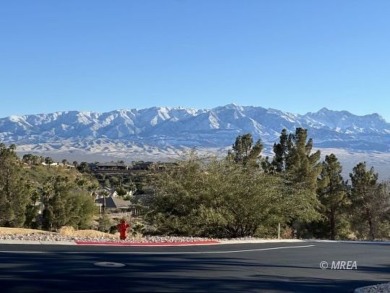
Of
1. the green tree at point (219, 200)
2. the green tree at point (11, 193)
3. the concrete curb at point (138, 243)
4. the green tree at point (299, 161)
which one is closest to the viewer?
the concrete curb at point (138, 243)

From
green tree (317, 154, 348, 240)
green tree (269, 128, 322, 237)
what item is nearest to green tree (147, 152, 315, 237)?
green tree (269, 128, 322, 237)

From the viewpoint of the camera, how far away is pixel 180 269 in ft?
38.5

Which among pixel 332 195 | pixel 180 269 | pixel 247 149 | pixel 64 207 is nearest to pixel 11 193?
pixel 64 207

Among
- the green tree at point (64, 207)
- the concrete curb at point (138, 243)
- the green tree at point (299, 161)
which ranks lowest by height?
the green tree at point (64, 207)

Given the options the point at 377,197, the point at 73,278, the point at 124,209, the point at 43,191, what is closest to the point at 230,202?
the point at 73,278

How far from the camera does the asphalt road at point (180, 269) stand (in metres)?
9.81

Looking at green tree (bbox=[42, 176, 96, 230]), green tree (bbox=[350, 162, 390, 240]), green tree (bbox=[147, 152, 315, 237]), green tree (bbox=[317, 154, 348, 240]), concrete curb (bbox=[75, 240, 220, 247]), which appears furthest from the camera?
green tree (bbox=[42, 176, 96, 230])

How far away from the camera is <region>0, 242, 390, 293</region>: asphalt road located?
9.81 m

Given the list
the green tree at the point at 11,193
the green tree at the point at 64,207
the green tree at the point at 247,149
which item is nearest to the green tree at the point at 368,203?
the green tree at the point at 247,149

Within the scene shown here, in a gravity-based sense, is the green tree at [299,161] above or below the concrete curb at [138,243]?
above

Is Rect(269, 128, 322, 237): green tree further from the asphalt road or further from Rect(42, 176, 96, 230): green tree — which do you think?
the asphalt road

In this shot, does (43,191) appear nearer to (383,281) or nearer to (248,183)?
(248,183)

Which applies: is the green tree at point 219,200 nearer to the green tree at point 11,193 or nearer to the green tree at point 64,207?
the green tree at point 11,193

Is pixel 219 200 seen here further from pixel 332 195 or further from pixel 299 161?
pixel 332 195
